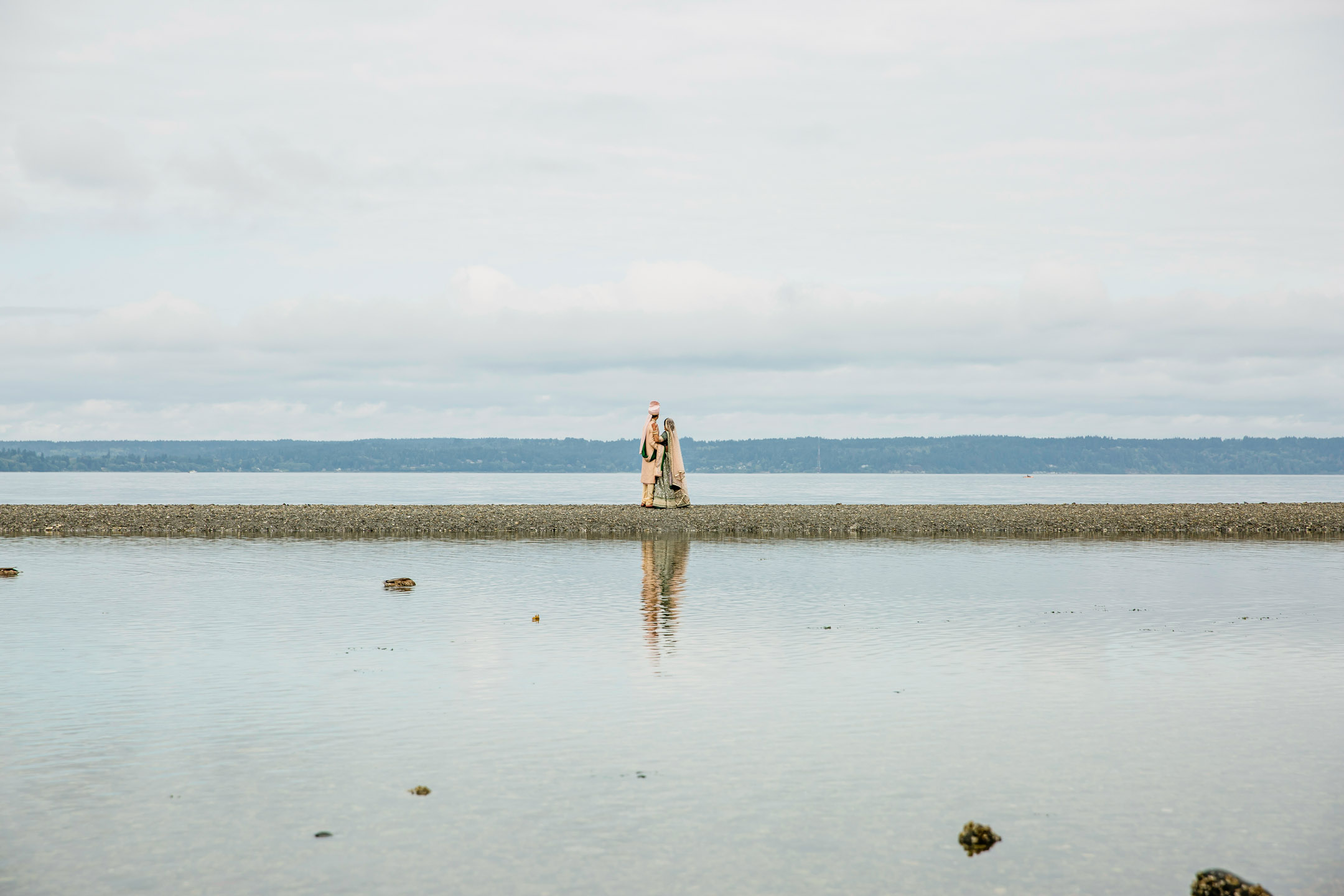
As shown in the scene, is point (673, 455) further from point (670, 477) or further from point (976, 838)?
point (976, 838)

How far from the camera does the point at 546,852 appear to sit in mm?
10312

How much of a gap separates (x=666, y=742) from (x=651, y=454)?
143 ft

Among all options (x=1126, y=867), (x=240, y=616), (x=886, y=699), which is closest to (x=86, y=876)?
(x=1126, y=867)

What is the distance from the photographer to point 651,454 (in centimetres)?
5791

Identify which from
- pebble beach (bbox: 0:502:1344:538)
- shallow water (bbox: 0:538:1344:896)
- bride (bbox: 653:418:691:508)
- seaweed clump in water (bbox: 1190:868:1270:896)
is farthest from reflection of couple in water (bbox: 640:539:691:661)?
seaweed clump in water (bbox: 1190:868:1270:896)

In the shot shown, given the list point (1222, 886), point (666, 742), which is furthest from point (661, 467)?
point (1222, 886)

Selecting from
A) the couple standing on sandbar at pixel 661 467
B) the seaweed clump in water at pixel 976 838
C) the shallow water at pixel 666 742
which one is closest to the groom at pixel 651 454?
the couple standing on sandbar at pixel 661 467

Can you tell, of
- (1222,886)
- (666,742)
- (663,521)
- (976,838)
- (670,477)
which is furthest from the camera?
(670,477)

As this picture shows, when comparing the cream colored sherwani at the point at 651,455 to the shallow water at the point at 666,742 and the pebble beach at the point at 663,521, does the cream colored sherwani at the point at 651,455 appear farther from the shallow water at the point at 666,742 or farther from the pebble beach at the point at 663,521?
the shallow water at the point at 666,742

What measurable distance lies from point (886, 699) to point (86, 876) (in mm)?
10838

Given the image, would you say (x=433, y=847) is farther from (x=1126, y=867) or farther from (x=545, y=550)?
(x=545, y=550)

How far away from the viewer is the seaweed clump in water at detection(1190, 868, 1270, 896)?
8.98 metres

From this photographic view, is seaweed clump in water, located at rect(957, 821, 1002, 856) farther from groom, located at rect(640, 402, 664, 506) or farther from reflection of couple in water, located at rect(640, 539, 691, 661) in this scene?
groom, located at rect(640, 402, 664, 506)

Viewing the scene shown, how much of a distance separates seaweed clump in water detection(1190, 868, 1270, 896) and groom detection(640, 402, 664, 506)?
47554 millimetres
